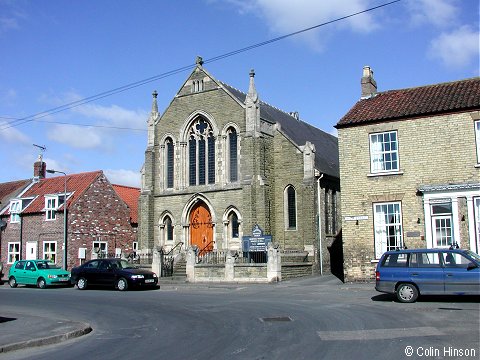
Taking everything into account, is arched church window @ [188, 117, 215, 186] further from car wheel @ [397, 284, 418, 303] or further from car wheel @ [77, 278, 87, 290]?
car wheel @ [397, 284, 418, 303]

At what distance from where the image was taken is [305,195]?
3206 centimetres

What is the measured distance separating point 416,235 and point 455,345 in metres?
13.8

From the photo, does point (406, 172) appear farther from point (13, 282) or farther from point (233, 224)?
point (13, 282)

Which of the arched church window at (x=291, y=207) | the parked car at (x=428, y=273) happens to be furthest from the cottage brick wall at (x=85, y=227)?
the parked car at (x=428, y=273)

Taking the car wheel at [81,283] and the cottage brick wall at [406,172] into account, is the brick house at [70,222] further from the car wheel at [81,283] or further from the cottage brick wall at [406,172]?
the cottage brick wall at [406,172]

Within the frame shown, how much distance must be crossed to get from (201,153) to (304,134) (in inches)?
377

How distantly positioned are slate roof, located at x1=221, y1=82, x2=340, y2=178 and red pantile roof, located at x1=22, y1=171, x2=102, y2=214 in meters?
13.4

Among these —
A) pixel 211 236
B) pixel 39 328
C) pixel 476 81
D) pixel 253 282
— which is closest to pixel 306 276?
pixel 253 282

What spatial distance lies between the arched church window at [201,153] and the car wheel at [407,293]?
19753mm

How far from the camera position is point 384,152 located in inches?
936

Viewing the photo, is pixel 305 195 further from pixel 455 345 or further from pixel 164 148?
pixel 455 345

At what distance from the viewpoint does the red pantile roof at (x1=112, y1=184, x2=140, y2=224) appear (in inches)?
1702

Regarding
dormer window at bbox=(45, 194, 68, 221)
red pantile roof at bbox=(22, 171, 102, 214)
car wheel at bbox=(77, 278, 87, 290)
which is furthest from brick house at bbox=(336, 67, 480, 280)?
dormer window at bbox=(45, 194, 68, 221)

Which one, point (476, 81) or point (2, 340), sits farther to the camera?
point (476, 81)
